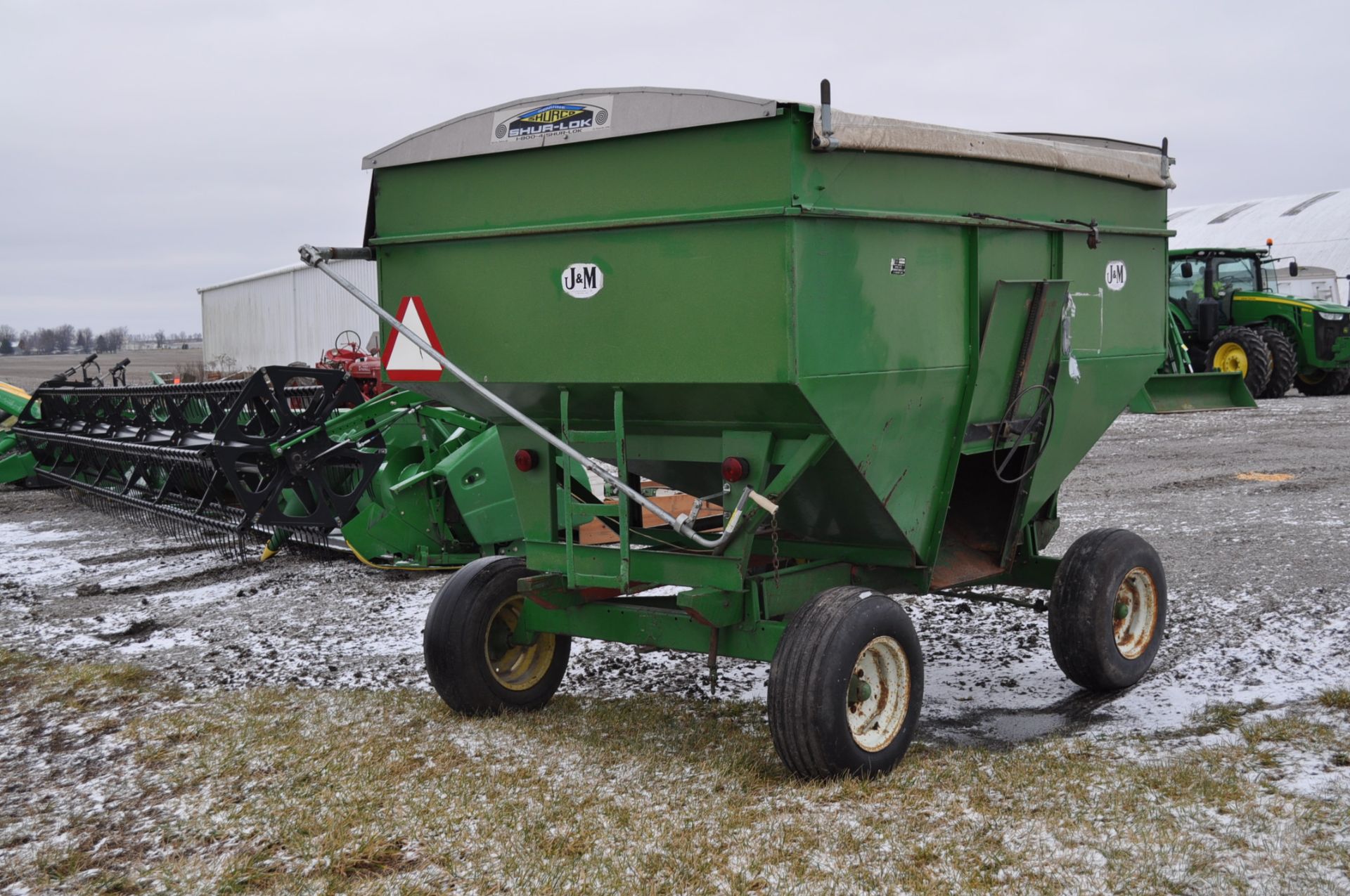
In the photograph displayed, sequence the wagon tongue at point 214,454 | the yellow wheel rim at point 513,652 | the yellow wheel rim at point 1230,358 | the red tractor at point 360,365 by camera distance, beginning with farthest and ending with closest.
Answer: the yellow wheel rim at point 1230,358 < the red tractor at point 360,365 < the wagon tongue at point 214,454 < the yellow wheel rim at point 513,652

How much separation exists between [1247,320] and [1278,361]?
1.10 metres

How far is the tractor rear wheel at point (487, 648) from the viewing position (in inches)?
190

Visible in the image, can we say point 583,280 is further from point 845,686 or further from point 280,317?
point 280,317

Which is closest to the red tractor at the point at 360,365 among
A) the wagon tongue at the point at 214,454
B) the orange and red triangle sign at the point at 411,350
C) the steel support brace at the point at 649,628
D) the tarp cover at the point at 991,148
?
the wagon tongue at the point at 214,454

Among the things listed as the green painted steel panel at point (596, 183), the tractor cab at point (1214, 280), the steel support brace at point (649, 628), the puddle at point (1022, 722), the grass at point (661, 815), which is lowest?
the puddle at point (1022, 722)

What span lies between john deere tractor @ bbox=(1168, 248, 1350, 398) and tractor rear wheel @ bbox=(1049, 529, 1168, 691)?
51.1 feet

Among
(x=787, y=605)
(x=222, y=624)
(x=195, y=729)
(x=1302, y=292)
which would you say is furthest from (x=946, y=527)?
(x=1302, y=292)

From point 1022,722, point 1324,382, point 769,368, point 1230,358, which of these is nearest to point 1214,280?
point 1230,358

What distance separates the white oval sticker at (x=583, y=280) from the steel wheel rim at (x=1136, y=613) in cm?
263

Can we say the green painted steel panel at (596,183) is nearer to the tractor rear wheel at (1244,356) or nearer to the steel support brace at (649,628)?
the steel support brace at (649,628)

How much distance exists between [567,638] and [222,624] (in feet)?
8.94

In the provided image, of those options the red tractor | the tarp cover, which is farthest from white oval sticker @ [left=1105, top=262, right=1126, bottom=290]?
the red tractor

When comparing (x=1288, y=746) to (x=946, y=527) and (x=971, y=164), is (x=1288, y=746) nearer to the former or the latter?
(x=946, y=527)

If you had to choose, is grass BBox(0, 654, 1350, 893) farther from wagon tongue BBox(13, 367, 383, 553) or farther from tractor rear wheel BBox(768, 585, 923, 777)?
wagon tongue BBox(13, 367, 383, 553)
